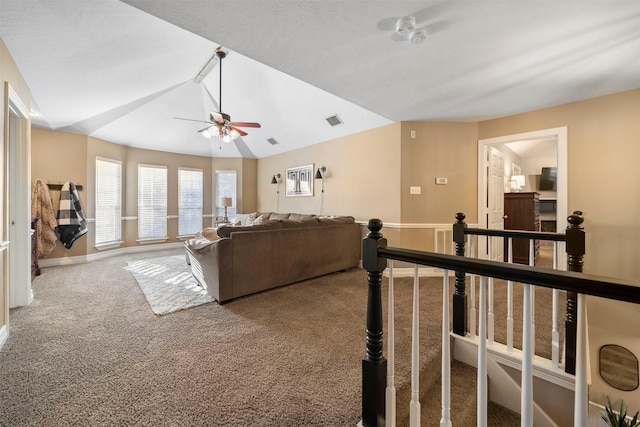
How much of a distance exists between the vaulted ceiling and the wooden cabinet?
1937 mm

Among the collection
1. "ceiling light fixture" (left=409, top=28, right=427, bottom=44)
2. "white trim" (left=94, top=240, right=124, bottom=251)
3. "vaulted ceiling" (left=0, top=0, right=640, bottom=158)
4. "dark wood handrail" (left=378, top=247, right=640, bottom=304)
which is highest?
"vaulted ceiling" (left=0, top=0, right=640, bottom=158)

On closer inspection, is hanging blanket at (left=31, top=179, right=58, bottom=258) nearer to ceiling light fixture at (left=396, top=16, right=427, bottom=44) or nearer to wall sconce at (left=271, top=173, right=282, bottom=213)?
wall sconce at (left=271, top=173, right=282, bottom=213)

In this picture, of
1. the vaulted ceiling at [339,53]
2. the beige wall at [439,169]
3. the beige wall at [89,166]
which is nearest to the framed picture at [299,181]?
the vaulted ceiling at [339,53]

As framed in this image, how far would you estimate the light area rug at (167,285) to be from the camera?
3079 mm

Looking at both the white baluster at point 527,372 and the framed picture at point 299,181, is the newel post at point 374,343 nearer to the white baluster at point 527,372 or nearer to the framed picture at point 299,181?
the white baluster at point 527,372

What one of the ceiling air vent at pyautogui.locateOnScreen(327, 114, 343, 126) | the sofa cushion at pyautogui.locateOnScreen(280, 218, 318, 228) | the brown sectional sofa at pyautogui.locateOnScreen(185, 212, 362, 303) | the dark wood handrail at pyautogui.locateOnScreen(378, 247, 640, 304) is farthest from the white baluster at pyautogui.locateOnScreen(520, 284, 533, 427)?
the ceiling air vent at pyautogui.locateOnScreen(327, 114, 343, 126)

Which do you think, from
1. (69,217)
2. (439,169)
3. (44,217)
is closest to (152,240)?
(69,217)

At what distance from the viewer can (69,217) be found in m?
4.85

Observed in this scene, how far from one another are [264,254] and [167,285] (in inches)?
60.4

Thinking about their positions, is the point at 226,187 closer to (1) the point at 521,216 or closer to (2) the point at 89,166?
(2) the point at 89,166

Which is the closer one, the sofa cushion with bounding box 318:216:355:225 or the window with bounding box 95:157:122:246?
the sofa cushion with bounding box 318:216:355:225

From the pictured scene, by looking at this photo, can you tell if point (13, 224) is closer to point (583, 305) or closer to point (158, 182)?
point (158, 182)

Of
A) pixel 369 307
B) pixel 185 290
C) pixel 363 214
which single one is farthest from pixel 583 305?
pixel 363 214

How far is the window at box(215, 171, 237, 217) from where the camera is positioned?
774cm
